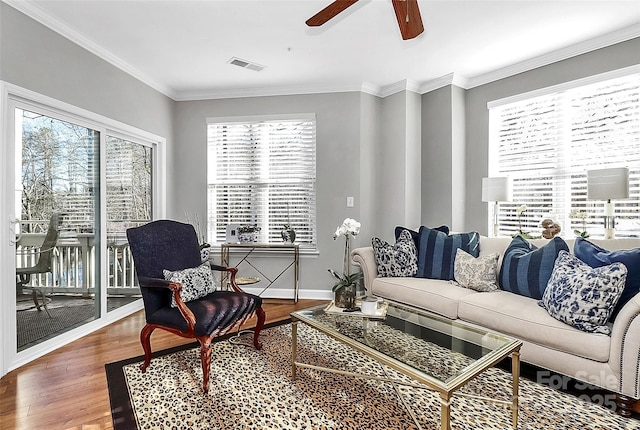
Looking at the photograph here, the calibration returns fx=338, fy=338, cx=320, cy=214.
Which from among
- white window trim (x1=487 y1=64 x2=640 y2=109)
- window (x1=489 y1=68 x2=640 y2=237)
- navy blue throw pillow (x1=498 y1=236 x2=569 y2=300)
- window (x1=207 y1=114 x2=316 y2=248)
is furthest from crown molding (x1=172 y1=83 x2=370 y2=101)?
navy blue throw pillow (x1=498 y1=236 x2=569 y2=300)

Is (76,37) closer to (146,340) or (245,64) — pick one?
(245,64)

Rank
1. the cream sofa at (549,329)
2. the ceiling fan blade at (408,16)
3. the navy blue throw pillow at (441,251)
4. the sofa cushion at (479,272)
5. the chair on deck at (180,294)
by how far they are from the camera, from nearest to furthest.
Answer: the ceiling fan blade at (408,16), the cream sofa at (549,329), the chair on deck at (180,294), the sofa cushion at (479,272), the navy blue throw pillow at (441,251)

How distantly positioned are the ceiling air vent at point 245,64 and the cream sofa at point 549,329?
2777 mm

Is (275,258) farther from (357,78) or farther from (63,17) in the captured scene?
(63,17)

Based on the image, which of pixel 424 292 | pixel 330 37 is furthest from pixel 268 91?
pixel 424 292

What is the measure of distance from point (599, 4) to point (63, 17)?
4253 mm

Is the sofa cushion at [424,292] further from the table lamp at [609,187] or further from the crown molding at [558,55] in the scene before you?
the crown molding at [558,55]

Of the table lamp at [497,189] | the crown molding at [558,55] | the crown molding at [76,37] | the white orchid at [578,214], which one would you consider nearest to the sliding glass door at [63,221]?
the crown molding at [76,37]

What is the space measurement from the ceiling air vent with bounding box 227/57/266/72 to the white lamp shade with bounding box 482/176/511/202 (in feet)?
9.12

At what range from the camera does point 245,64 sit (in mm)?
3684

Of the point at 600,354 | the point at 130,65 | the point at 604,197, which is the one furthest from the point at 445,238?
the point at 130,65

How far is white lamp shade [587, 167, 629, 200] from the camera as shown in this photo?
266 cm

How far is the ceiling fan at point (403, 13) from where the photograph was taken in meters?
1.79

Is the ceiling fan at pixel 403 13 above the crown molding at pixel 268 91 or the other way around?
the other way around
